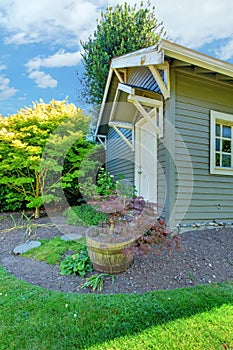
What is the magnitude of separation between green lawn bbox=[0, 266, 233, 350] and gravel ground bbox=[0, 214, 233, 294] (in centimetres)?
20

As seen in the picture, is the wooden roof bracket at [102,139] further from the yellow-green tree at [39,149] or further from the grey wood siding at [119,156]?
the yellow-green tree at [39,149]

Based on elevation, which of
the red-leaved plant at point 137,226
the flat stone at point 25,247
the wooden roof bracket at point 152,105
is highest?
the wooden roof bracket at point 152,105

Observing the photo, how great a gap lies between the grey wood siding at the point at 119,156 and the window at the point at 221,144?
7.93 ft

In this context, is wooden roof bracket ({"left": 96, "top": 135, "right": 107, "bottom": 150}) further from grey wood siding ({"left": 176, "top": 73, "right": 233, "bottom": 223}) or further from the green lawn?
the green lawn

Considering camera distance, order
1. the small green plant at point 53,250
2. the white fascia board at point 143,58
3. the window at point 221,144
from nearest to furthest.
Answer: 1. the small green plant at point 53,250
2. the white fascia board at point 143,58
3. the window at point 221,144

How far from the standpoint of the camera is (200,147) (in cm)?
432

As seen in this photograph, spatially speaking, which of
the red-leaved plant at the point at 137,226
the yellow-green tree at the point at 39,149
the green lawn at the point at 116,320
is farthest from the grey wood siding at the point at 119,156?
the green lawn at the point at 116,320

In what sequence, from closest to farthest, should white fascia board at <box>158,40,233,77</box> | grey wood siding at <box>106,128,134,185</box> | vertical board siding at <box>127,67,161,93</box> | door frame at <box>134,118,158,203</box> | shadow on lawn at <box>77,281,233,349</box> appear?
shadow on lawn at <box>77,281,233,349</box> → white fascia board at <box>158,40,233,77</box> → door frame at <box>134,118,158,203</box> → vertical board siding at <box>127,67,161,93</box> → grey wood siding at <box>106,128,134,185</box>

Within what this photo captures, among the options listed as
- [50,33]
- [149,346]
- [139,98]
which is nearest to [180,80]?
[139,98]

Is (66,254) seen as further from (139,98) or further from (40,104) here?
(40,104)

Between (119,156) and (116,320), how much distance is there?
6172 millimetres

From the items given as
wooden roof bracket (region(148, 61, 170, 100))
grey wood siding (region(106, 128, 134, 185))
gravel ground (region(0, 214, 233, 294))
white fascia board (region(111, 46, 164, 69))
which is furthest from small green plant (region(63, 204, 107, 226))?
white fascia board (region(111, 46, 164, 69))

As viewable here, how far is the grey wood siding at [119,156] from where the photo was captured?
21.8ft

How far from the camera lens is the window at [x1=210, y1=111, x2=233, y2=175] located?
443 centimetres
